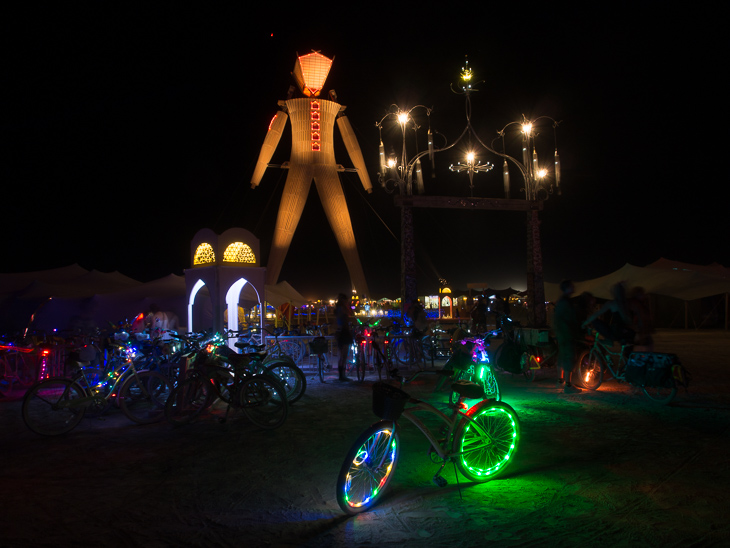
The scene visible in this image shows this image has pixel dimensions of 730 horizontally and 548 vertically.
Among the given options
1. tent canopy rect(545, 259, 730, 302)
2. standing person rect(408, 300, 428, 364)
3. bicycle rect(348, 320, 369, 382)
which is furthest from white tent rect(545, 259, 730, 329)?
bicycle rect(348, 320, 369, 382)

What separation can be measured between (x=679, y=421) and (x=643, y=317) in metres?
2.31

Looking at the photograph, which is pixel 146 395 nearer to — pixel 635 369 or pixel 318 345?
pixel 318 345

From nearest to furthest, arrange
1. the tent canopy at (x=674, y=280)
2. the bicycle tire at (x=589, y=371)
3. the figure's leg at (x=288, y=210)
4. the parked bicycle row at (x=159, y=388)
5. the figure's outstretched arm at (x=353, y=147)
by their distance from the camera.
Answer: the parked bicycle row at (x=159, y=388)
the bicycle tire at (x=589, y=371)
the tent canopy at (x=674, y=280)
the figure's leg at (x=288, y=210)
the figure's outstretched arm at (x=353, y=147)

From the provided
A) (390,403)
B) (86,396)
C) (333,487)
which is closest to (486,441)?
(390,403)

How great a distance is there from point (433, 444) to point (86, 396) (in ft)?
15.3

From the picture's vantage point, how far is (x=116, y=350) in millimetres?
7461

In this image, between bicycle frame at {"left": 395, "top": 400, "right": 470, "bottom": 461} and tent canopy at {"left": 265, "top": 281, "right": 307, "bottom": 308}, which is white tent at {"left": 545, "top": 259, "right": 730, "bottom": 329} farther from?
bicycle frame at {"left": 395, "top": 400, "right": 470, "bottom": 461}

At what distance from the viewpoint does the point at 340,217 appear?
26.6 m

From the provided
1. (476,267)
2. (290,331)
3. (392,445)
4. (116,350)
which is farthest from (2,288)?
(476,267)

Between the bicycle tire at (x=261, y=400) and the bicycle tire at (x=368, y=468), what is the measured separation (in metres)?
2.70

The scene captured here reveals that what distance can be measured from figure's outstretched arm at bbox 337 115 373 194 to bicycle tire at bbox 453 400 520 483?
72.1 ft

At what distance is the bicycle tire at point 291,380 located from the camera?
308 inches

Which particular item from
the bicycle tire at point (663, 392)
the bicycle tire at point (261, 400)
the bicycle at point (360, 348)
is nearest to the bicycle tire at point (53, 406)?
the bicycle tire at point (261, 400)

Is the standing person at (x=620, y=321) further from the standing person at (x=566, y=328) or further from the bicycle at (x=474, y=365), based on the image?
the bicycle at (x=474, y=365)
